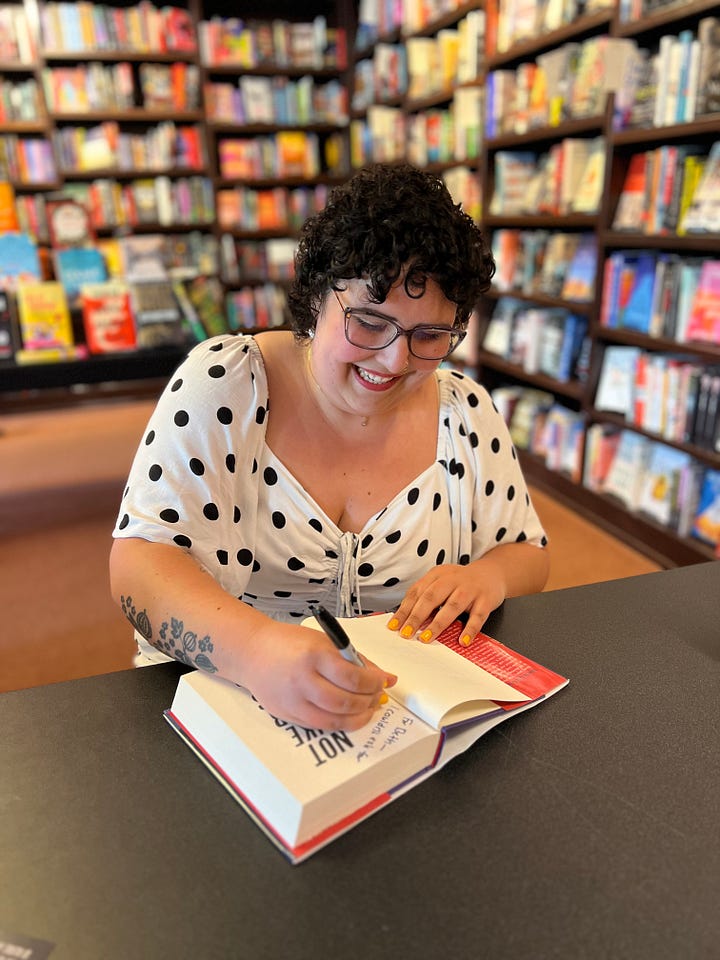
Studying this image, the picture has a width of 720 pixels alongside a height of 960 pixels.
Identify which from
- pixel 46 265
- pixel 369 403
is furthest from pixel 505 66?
pixel 369 403

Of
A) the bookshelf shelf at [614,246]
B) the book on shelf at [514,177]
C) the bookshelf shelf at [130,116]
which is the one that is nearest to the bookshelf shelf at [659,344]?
the bookshelf shelf at [614,246]

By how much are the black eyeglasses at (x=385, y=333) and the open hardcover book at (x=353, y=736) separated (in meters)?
0.36

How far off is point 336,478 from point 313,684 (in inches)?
19.1

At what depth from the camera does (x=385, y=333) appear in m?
0.93

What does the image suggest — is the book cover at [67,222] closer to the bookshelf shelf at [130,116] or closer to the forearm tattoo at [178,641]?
the bookshelf shelf at [130,116]

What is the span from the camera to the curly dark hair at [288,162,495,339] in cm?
89

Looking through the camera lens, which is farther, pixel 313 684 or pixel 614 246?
pixel 614 246

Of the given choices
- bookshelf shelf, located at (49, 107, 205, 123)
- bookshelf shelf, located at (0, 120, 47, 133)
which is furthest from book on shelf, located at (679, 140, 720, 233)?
bookshelf shelf, located at (0, 120, 47, 133)

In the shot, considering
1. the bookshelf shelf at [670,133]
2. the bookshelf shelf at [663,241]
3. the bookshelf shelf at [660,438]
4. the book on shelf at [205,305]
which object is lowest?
the bookshelf shelf at [660,438]

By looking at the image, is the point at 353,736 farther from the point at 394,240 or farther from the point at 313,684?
the point at 394,240

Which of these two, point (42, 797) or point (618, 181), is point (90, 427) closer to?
point (618, 181)

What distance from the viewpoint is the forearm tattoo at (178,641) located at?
2.57 feet

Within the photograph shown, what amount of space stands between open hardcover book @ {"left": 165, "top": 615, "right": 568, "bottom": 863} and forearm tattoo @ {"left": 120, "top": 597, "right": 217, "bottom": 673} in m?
0.03

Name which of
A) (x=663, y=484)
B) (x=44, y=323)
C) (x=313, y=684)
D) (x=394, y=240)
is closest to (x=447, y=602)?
(x=313, y=684)
